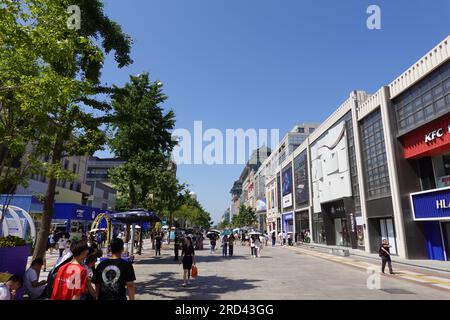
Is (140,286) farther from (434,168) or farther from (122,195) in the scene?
(434,168)

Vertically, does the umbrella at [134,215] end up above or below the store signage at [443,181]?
below

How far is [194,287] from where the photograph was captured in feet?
37.7

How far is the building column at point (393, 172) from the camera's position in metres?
21.9

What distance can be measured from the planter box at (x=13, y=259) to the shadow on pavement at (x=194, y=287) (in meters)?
3.61

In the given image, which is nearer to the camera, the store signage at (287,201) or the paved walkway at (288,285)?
the paved walkway at (288,285)

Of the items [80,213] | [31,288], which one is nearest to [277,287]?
[31,288]

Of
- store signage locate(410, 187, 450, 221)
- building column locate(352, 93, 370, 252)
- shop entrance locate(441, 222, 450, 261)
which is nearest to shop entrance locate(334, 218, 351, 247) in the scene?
building column locate(352, 93, 370, 252)

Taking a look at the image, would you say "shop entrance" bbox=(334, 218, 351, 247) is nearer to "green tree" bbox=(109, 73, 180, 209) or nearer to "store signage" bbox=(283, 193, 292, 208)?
"store signage" bbox=(283, 193, 292, 208)

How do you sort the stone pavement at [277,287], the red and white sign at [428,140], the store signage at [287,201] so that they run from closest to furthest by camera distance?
the stone pavement at [277,287], the red and white sign at [428,140], the store signage at [287,201]

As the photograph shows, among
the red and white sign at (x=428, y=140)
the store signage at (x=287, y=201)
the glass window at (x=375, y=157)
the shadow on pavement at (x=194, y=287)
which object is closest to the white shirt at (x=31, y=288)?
the shadow on pavement at (x=194, y=287)

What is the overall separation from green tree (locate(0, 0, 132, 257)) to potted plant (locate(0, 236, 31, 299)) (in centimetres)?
172

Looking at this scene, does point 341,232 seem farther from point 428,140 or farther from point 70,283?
point 70,283

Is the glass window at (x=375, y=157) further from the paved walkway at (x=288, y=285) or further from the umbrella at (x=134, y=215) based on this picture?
the umbrella at (x=134, y=215)
